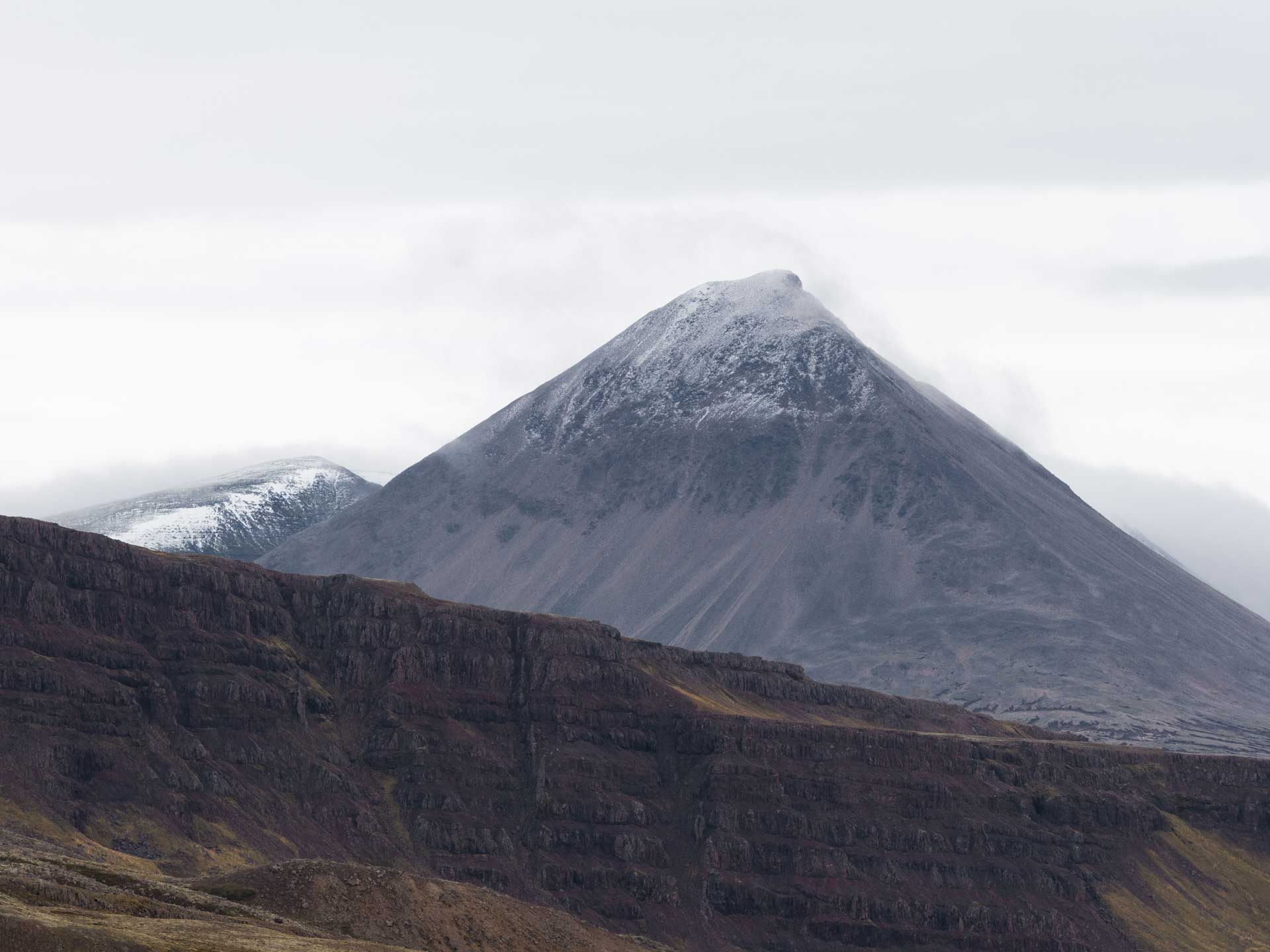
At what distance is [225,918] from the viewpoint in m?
173

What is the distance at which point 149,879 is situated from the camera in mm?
184000

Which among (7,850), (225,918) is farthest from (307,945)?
(7,850)

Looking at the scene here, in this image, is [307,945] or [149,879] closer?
[307,945]

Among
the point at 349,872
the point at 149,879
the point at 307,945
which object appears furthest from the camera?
the point at 349,872

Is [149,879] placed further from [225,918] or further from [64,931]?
[64,931]

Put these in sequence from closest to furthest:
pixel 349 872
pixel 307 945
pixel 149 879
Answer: pixel 307 945, pixel 149 879, pixel 349 872

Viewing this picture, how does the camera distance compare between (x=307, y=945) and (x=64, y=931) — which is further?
(x=307, y=945)

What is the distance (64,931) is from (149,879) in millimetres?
39438

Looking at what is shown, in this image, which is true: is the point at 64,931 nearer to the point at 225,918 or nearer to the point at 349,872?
the point at 225,918

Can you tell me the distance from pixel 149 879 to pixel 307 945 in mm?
24843

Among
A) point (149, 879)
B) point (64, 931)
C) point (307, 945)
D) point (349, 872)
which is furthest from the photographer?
point (349, 872)

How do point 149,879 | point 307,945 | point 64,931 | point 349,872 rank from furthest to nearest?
point 349,872 < point 149,879 < point 307,945 < point 64,931

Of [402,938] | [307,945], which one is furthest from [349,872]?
[307,945]

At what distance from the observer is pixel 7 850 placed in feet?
620
